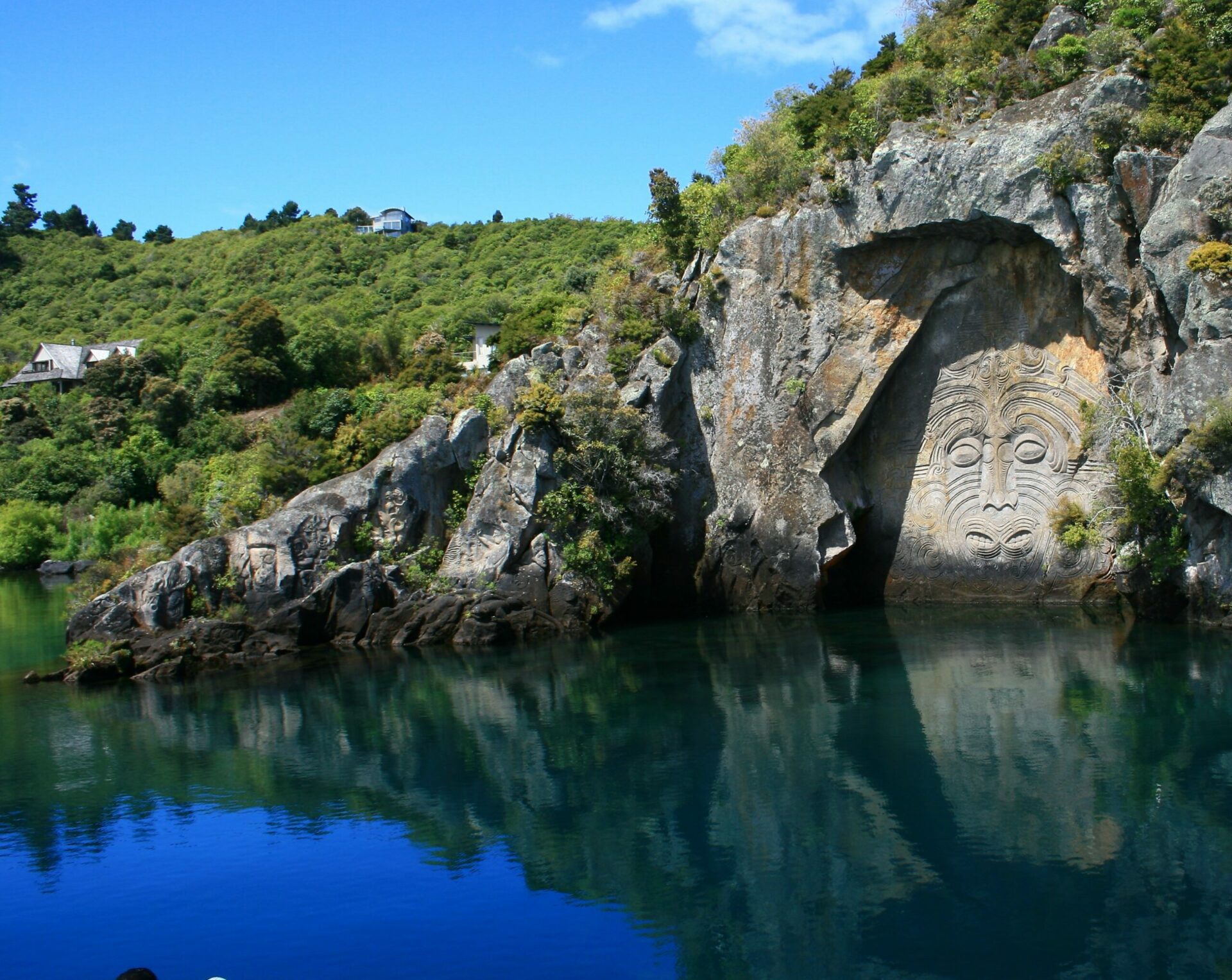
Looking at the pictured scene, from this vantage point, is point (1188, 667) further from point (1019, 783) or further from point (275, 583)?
point (275, 583)

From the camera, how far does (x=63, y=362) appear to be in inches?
3017

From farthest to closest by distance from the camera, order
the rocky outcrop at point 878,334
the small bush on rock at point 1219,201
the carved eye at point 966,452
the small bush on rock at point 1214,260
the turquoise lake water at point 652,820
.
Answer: the carved eye at point 966,452
the rocky outcrop at point 878,334
the small bush on rock at point 1219,201
the small bush on rock at point 1214,260
the turquoise lake water at point 652,820

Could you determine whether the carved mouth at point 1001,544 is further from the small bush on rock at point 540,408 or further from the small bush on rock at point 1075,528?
the small bush on rock at point 540,408

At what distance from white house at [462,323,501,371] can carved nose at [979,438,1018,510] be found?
74.3ft

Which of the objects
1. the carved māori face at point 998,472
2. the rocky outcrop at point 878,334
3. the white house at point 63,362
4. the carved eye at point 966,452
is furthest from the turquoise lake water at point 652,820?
the white house at point 63,362

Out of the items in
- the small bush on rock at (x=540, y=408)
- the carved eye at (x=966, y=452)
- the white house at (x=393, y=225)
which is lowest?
the carved eye at (x=966, y=452)

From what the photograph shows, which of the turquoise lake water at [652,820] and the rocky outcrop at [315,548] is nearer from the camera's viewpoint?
the turquoise lake water at [652,820]

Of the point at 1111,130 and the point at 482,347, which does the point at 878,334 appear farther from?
the point at 482,347

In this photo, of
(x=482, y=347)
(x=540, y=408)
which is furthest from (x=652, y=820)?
(x=482, y=347)

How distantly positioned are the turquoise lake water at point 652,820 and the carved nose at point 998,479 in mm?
7814

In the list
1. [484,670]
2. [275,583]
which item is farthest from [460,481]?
[484,670]

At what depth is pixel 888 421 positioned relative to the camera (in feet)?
129

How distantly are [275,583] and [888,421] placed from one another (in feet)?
70.4

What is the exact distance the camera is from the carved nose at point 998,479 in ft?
123
